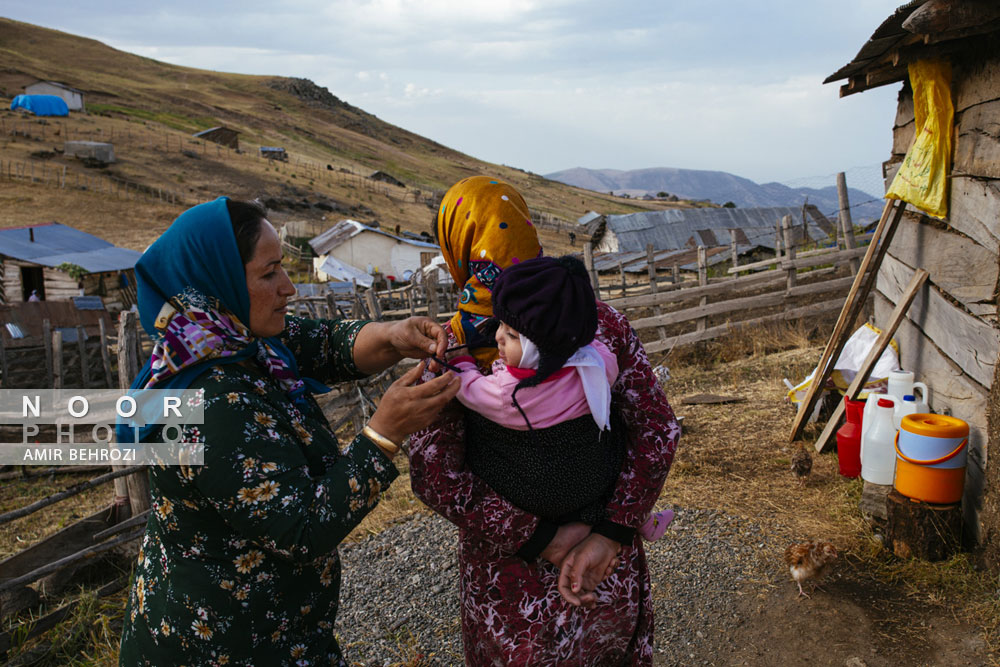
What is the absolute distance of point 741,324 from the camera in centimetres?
1062

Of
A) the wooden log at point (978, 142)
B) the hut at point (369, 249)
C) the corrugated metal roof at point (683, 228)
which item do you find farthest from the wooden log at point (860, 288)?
the corrugated metal roof at point (683, 228)

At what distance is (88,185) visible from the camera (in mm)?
37812

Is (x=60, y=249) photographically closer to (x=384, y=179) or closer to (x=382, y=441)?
(x=382, y=441)

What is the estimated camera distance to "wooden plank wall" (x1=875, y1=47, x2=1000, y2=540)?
11.3 ft

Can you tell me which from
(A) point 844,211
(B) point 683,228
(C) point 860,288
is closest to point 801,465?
(C) point 860,288

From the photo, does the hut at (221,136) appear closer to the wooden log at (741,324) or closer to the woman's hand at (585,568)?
the wooden log at (741,324)

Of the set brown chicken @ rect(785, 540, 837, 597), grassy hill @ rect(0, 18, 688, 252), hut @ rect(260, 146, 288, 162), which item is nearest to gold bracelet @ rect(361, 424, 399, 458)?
brown chicken @ rect(785, 540, 837, 597)

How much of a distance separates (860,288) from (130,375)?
5755 millimetres

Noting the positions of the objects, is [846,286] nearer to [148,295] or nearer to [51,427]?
[148,295]

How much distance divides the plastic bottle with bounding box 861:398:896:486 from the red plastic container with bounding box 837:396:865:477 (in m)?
0.63

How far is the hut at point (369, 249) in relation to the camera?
32750 millimetres

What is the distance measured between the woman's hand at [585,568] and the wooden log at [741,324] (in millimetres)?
8955

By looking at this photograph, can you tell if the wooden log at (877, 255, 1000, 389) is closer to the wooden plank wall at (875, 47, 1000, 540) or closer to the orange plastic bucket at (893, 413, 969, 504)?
the wooden plank wall at (875, 47, 1000, 540)

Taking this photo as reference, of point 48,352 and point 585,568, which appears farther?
point 48,352
